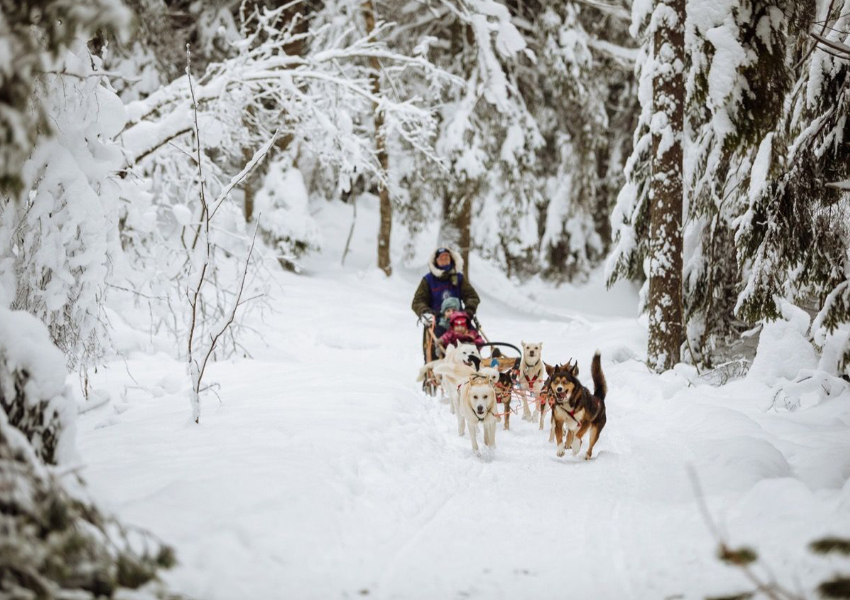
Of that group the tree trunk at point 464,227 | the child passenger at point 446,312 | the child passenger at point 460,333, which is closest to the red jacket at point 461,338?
the child passenger at point 460,333

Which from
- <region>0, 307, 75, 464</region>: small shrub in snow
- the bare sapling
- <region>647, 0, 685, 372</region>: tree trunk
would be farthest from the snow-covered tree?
<region>0, 307, 75, 464</region>: small shrub in snow

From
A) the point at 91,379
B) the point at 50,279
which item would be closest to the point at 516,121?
the point at 91,379

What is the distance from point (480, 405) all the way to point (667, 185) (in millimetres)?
5064

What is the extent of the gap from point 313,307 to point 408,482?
10.6m

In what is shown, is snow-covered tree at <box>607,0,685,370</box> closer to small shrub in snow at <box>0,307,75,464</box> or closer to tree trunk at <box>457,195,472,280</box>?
small shrub in snow at <box>0,307,75,464</box>

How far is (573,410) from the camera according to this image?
5902mm

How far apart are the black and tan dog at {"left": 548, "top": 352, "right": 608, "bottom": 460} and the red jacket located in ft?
8.32

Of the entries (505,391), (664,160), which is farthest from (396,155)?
(505,391)

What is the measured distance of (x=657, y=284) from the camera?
9328mm

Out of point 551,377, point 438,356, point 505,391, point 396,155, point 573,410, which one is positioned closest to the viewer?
point 573,410

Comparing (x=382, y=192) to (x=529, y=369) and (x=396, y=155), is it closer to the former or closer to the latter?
(x=396, y=155)

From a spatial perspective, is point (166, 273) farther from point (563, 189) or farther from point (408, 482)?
point (563, 189)

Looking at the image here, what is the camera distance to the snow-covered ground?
3273mm

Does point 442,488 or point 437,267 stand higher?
point 437,267
